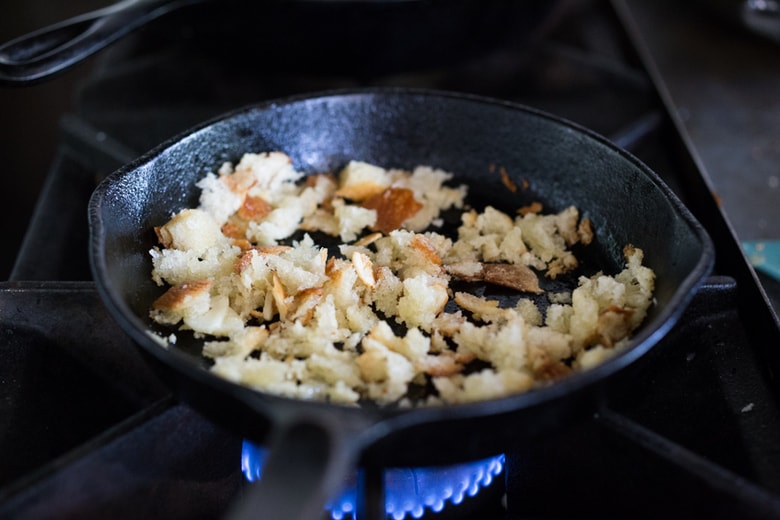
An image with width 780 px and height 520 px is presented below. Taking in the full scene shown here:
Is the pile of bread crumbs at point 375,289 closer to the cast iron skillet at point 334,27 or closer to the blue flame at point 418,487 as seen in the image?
the blue flame at point 418,487

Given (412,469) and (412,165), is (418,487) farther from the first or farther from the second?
(412,165)

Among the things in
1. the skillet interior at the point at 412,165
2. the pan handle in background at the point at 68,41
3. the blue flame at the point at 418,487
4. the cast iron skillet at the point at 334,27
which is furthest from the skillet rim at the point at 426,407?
the cast iron skillet at the point at 334,27

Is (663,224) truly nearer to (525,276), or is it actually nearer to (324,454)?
(525,276)

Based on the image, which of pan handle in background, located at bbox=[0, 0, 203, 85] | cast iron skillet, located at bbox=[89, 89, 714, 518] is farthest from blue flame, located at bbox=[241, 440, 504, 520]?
pan handle in background, located at bbox=[0, 0, 203, 85]

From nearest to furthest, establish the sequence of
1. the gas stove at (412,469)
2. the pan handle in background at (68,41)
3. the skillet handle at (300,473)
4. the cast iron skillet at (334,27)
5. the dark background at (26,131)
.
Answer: the skillet handle at (300,473)
the gas stove at (412,469)
the pan handle in background at (68,41)
the cast iron skillet at (334,27)
the dark background at (26,131)

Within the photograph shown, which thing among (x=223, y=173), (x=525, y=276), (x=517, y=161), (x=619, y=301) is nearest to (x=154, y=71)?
(x=223, y=173)

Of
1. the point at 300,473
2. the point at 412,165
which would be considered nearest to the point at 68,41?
the point at 412,165

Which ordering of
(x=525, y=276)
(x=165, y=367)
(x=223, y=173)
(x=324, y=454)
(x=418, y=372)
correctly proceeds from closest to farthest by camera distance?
(x=324, y=454), (x=165, y=367), (x=418, y=372), (x=525, y=276), (x=223, y=173)
